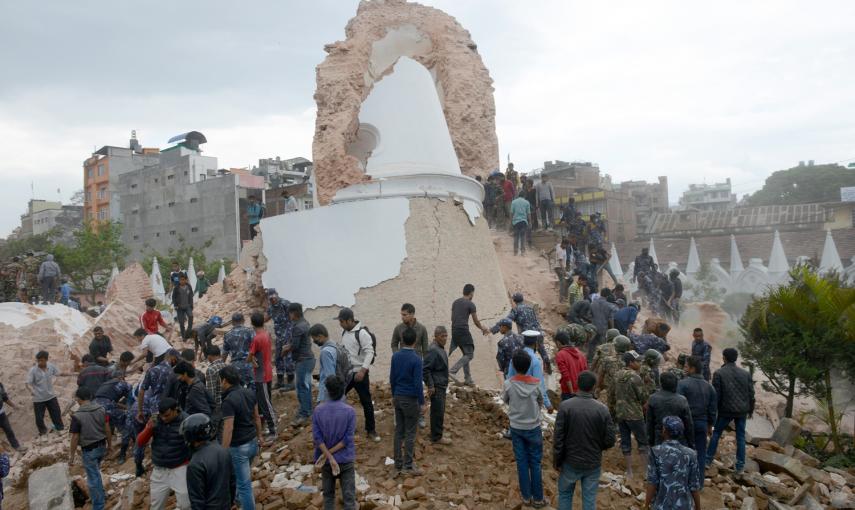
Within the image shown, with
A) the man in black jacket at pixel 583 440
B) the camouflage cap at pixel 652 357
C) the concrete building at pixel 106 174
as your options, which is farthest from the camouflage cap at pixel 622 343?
the concrete building at pixel 106 174

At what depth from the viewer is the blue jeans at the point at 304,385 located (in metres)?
6.85

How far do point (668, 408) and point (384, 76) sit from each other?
302 inches

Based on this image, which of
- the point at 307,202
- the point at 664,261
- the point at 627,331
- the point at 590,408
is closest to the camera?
the point at 590,408

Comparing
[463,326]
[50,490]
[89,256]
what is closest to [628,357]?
[463,326]

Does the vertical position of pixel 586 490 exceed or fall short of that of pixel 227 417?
it falls short

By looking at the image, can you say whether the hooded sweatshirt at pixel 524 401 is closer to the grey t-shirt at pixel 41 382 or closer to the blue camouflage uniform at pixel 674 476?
the blue camouflage uniform at pixel 674 476

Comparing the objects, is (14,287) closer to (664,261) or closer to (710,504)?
(710,504)

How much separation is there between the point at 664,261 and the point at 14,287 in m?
28.5

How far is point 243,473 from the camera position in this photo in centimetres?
516

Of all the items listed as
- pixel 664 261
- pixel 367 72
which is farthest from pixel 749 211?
pixel 367 72

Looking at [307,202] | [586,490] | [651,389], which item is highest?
[307,202]

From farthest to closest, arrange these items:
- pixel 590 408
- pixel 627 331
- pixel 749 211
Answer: pixel 749 211, pixel 627 331, pixel 590 408

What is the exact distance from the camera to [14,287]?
44.0ft

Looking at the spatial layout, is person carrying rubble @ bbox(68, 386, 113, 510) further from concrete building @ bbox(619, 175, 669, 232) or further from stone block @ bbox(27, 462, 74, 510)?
concrete building @ bbox(619, 175, 669, 232)
